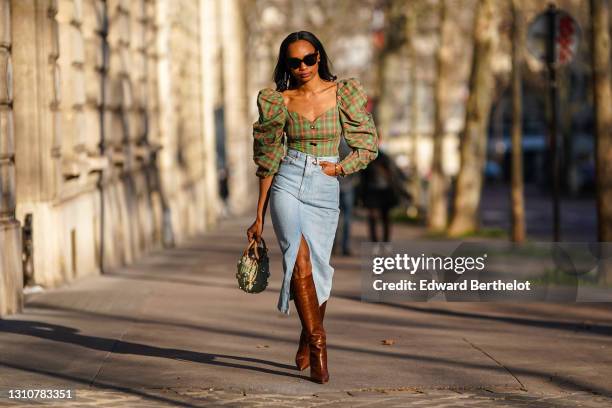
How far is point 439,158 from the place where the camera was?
3250 centimetres

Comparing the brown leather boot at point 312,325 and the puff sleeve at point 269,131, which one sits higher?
the puff sleeve at point 269,131

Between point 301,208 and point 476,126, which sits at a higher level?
point 476,126

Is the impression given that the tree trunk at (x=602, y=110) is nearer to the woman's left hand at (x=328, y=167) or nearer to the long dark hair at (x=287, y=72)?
the long dark hair at (x=287, y=72)

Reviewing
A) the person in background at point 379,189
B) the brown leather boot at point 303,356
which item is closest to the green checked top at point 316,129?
the brown leather boot at point 303,356

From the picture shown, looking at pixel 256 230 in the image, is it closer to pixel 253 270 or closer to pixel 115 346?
pixel 253 270

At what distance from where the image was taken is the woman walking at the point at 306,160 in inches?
336

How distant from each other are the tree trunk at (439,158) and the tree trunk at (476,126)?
286cm

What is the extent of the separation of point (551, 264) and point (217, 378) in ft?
31.6

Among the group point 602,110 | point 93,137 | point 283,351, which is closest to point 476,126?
point 93,137

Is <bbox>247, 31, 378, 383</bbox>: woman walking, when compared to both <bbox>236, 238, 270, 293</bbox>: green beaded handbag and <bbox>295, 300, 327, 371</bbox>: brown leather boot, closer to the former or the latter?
<bbox>236, 238, 270, 293</bbox>: green beaded handbag

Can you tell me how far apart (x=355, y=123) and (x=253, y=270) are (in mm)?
983

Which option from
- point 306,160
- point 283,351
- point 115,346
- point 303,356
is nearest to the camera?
point 306,160

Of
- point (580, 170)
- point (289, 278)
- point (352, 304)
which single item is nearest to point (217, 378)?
point (289, 278)

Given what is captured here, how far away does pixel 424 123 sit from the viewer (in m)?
122
